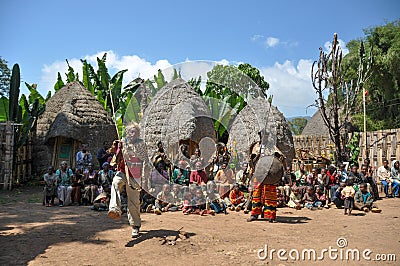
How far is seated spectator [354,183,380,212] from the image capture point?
7.58 m

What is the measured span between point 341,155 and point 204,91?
6.23m

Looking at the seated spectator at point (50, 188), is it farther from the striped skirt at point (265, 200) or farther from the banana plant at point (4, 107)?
the striped skirt at point (265, 200)

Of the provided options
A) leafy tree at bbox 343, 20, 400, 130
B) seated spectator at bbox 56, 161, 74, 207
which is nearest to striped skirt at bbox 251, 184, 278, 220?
seated spectator at bbox 56, 161, 74, 207

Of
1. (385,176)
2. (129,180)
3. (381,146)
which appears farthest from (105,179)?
(381,146)

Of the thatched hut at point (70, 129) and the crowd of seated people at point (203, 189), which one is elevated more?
the thatched hut at point (70, 129)

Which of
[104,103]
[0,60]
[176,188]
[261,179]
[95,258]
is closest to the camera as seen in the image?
[95,258]

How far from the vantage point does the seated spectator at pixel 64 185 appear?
8.00 metres

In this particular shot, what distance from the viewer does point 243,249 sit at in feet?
14.8

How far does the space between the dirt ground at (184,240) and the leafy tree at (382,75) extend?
11323 millimetres

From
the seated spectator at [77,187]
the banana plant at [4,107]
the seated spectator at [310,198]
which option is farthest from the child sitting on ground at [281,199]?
the banana plant at [4,107]

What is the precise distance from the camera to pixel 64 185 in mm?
8156

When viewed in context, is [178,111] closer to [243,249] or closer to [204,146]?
[204,146]

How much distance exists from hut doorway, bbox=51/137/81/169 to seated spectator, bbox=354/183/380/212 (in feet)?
29.0

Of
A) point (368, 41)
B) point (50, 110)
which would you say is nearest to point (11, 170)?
point (50, 110)
